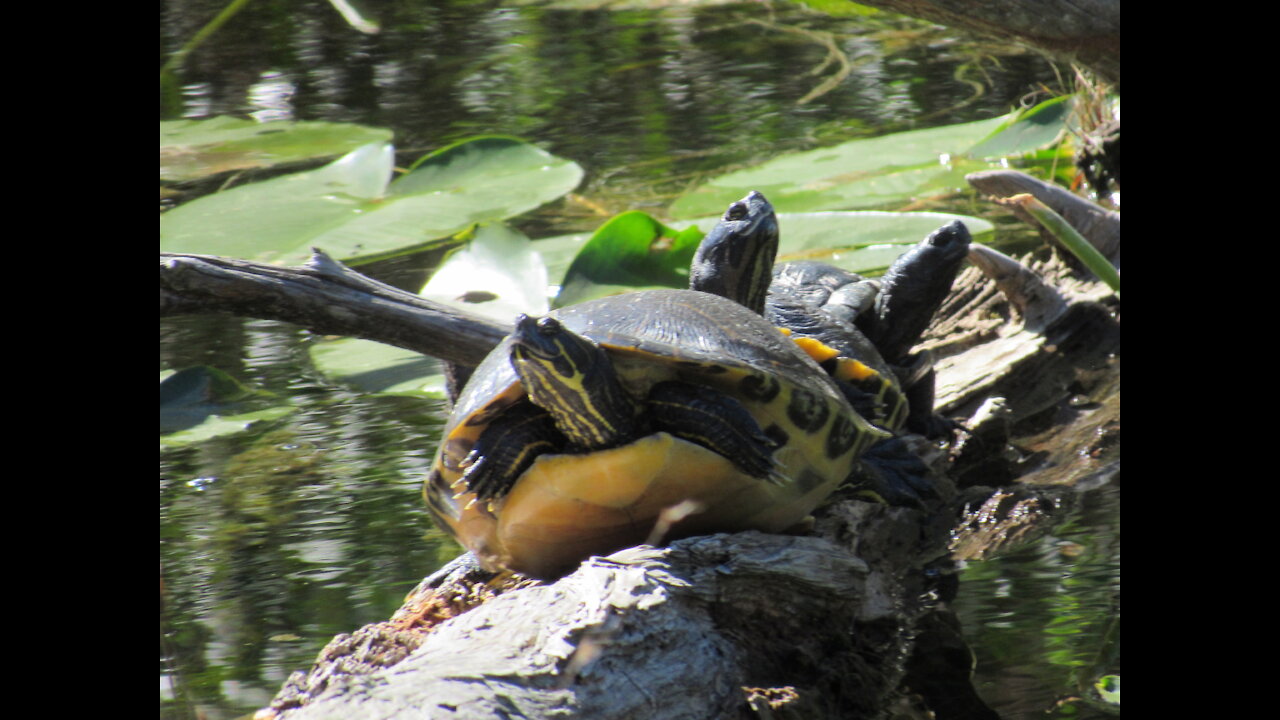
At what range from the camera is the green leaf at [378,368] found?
2492 millimetres

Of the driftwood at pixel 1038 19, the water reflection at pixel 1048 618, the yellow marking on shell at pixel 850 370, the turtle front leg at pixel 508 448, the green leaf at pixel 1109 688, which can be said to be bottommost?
the water reflection at pixel 1048 618

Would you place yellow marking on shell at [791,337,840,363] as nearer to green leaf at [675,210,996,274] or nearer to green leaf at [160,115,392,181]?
green leaf at [675,210,996,274]

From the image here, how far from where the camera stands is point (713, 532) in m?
1.47

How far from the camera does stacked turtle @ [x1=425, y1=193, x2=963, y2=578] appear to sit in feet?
4.49

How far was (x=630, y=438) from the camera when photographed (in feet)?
4.61

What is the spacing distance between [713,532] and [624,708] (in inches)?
16.7

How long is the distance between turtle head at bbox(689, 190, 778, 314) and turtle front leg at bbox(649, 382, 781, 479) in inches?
23.4

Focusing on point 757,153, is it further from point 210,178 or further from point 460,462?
point 460,462

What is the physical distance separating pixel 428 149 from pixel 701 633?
112 inches

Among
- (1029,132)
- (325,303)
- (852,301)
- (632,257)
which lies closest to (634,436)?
(852,301)

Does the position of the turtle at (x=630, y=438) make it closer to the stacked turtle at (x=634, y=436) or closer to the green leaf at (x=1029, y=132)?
the stacked turtle at (x=634, y=436)

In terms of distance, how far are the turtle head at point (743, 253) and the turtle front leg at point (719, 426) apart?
0.59 m

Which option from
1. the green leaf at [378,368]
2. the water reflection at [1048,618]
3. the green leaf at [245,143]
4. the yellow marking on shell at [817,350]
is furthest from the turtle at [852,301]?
the green leaf at [245,143]
